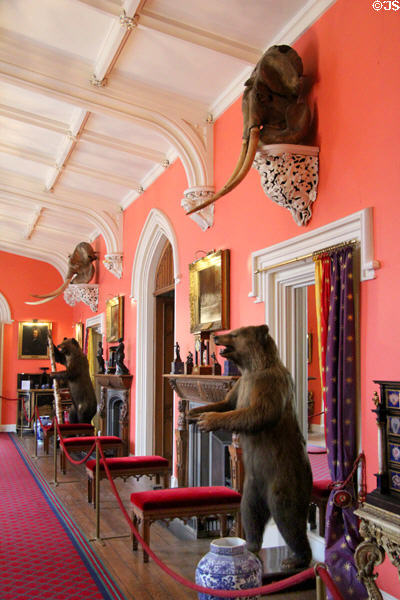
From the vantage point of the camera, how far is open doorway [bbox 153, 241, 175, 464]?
9.73 meters

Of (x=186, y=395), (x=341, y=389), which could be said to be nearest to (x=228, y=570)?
(x=341, y=389)

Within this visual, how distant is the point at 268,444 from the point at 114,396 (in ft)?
23.9

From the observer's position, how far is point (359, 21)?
4449mm

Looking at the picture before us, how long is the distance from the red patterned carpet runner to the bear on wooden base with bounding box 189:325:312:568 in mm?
1272

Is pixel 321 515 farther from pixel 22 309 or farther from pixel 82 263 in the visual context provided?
pixel 22 309

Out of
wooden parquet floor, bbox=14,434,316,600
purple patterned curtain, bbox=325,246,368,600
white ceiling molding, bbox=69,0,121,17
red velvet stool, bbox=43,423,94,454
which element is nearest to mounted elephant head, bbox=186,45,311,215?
purple patterned curtain, bbox=325,246,368,600

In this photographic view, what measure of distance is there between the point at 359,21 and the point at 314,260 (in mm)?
1828

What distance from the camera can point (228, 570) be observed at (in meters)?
3.26

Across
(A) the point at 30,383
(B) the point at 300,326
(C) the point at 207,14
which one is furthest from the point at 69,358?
(C) the point at 207,14

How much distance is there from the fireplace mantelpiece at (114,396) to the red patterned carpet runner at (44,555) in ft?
7.33

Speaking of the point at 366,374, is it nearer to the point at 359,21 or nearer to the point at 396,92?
the point at 396,92

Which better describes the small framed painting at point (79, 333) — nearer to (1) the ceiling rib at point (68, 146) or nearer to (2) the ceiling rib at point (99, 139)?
(1) the ceiling rib at point (68, 146)

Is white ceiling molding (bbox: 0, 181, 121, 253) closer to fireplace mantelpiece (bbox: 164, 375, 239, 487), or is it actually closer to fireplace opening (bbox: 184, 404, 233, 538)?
fireplace mantelpiece (bbox: 164, 375, 239, 487)

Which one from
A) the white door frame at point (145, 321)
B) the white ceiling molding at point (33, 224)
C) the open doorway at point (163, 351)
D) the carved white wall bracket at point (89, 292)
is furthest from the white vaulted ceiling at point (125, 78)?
the carved white wall bracket at point (89, 292)
